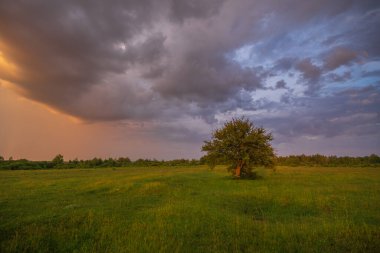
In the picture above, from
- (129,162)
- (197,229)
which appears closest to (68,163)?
(129,162)

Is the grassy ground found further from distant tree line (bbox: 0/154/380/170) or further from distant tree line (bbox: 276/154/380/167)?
distant tree line (bbox: 276/154/380/167)

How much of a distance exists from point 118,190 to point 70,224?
13.9 m

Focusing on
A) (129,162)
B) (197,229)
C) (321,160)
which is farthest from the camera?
(321,160)

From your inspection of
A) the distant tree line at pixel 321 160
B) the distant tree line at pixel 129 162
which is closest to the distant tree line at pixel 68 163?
the distant tree line at pixel 129 162

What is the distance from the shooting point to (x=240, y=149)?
3856 centimetres

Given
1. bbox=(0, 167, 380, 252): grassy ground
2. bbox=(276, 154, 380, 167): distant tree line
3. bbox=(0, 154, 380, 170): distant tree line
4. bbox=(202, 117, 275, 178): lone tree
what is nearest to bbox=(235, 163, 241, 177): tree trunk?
bbox=(202, 117, 275, 178): lone tree

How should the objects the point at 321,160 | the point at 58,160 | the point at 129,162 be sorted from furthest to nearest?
the point at 321,160
the point at 129,162
the point at 58,160

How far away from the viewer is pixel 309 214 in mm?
15812

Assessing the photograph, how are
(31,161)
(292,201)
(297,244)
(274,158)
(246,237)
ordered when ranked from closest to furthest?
(297,244) < (246,237) < (292,201) < (274,158) < (31,161)

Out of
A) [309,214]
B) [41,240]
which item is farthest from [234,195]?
[41,240]

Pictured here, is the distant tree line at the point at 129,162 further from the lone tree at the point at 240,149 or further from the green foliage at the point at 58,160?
the lone tree at the point at 240,149

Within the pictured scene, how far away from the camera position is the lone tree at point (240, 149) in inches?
Result: 1505

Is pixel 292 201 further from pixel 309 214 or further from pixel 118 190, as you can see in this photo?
pixel 118 190

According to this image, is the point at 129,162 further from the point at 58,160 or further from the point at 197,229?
the point at 197,229
